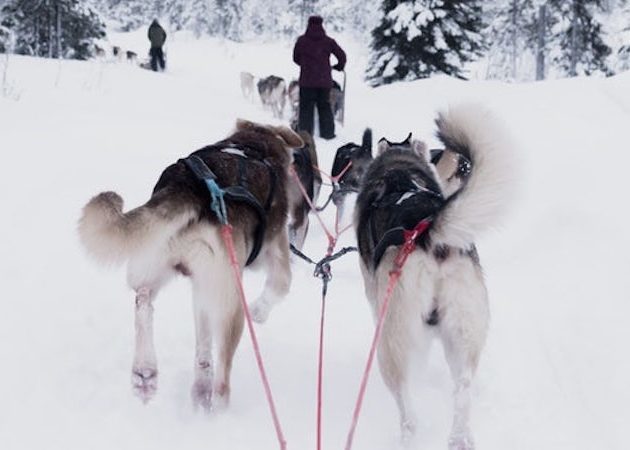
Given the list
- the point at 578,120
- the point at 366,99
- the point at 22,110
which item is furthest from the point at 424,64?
the point at 22,110

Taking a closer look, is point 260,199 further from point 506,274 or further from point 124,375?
point 506,274

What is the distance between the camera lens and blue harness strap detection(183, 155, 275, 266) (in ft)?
8.97

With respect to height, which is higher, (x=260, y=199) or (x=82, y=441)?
(x=260, y=199)

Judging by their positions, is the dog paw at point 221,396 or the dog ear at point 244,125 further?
the dog ear at point 244,125

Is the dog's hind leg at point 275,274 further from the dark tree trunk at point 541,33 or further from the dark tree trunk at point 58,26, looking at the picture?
the dark tree trunk at point 541,33

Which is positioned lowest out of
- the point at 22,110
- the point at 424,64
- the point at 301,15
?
the point at 22,110

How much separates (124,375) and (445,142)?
186cm

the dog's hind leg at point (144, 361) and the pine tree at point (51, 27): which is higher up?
the pine tree at point (51, 27)

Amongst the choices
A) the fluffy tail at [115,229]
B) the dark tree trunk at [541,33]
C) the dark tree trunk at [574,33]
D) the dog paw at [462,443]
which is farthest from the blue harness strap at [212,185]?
the dark tree trunk at [541,33]

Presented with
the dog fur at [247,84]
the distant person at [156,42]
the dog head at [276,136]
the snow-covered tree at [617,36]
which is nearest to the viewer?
the dog head at [276,136]

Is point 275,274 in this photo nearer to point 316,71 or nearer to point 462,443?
point 462,443

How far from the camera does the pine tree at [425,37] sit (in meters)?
16.7

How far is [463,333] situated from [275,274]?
1436 mm

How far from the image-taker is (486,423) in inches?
111
